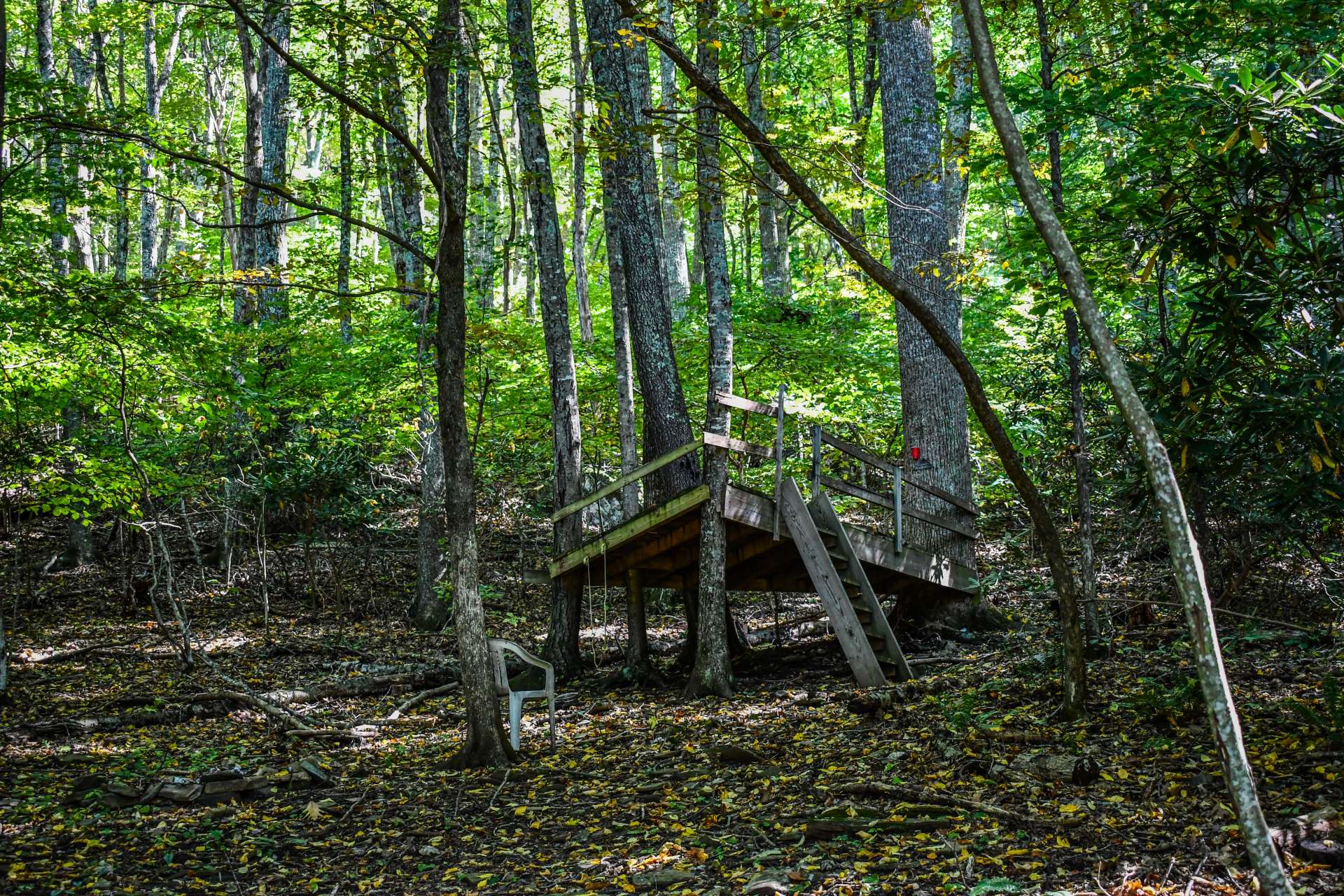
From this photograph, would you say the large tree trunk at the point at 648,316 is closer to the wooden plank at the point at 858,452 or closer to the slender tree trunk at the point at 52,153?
the wooden plank at the point at 858,452

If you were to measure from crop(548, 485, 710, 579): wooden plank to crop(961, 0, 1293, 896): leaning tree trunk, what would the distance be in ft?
16.0

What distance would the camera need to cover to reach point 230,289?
954 cm

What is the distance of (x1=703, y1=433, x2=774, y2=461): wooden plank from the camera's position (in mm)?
8414

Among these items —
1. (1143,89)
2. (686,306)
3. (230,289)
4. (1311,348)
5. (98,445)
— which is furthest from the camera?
(686,306)

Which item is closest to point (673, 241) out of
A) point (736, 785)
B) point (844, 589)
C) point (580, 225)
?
point (580, 225)

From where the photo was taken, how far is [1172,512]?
3488mm

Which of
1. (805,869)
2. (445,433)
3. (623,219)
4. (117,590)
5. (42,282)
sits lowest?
(805,869)

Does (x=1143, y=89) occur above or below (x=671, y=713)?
above

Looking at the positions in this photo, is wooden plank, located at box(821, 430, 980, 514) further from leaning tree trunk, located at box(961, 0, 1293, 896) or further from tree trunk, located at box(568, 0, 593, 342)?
tree trunk, located at box(568, 0, 593, 342)

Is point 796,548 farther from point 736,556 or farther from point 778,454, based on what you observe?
point 778,454

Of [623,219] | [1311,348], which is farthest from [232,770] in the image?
[1311,348]

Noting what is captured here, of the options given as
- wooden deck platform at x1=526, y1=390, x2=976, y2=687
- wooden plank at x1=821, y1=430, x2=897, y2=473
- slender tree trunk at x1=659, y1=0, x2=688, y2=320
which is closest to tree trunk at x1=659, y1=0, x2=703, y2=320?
slender tree trunk at x1=659, y1=0, x2=688, y2=320

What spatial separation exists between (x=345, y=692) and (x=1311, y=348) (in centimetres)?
870

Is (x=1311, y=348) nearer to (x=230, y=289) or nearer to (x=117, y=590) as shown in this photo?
(x=230, y=289)
